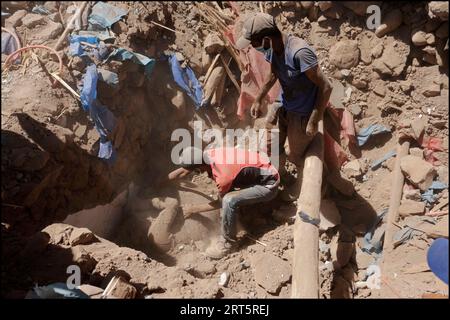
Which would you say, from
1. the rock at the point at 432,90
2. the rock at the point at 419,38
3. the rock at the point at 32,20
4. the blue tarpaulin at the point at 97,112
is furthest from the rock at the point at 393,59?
the rock at the point at 32,20

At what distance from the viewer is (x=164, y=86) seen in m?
5.02

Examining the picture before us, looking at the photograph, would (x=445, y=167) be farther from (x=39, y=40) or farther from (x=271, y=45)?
(x=39, y=40)

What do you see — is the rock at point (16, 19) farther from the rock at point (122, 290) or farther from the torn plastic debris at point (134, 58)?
the rock at point (122, 290)

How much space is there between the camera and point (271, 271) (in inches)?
150

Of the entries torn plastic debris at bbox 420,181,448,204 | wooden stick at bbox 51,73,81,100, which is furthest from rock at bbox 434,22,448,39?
wooden stick at bbox 51,73,81,100

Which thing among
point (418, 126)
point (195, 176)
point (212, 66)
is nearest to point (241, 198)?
point (195, 176)

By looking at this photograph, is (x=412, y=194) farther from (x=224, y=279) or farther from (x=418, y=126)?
(x=224, y=279)

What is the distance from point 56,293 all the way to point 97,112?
83.5 inches

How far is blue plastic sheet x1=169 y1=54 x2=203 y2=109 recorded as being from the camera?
16.2 ft

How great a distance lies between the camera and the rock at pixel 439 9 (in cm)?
416

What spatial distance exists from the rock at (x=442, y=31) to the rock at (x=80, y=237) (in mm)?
4375

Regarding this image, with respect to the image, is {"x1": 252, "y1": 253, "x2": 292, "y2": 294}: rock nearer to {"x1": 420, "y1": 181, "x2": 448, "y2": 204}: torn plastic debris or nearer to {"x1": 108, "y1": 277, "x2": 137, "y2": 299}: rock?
{"x1": 108, "y1": 277, "x2": 137, "y2": 299}: rock

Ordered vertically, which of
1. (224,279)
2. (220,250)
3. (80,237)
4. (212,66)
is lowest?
(220,250)

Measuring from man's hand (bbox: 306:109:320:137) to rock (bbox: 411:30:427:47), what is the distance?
196cm
